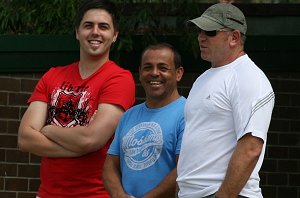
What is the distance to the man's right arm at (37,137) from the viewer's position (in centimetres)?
556

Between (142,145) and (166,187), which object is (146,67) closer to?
(142,145)

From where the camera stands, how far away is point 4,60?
25.2 ft

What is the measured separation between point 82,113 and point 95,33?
0.53 metres

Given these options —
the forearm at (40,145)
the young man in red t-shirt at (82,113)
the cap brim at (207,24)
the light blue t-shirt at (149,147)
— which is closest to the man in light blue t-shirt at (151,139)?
the light blue t-shirt at (149,147)

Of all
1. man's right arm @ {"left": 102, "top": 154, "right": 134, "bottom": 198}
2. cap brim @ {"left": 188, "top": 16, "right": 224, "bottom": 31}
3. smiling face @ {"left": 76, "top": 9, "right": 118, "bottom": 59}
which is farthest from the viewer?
smiling face @ {"left": 76, "top": 9, "right": 118, "bottom": 59}

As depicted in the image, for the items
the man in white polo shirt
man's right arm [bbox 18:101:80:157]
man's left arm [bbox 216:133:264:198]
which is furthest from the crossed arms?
man's left arm [bbox 216:133:264:198]

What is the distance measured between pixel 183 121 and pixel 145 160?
1.07ft

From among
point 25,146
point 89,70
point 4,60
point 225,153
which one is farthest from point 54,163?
point 4,60

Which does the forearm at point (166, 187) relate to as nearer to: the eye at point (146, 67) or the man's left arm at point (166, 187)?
the man's left arm at point (166, 187)

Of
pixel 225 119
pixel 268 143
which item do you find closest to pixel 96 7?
pixel 225 119

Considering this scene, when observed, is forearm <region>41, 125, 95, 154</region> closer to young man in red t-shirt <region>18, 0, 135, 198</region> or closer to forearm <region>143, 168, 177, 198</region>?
young man in red t-shirt <region>18, 0, 135, 198</region>

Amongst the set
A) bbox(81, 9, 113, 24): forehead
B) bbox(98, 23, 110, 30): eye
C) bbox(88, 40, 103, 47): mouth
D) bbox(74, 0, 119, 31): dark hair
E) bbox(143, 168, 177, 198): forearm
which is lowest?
bbox(143, 168, 177, 198): forearm

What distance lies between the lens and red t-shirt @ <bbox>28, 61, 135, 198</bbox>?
5543 mm

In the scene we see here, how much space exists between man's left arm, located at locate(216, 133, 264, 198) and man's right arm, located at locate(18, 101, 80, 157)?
4.47 ft
